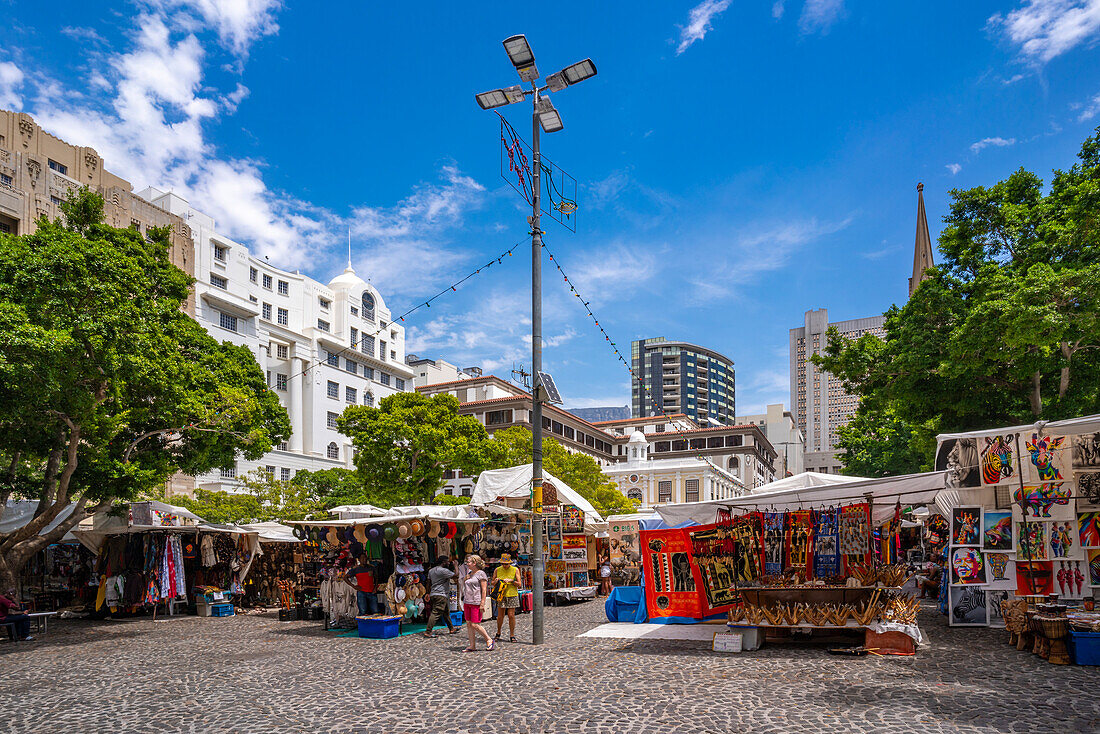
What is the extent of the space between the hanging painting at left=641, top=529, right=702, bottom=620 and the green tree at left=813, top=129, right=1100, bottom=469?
8671mm

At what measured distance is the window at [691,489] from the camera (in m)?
70.1

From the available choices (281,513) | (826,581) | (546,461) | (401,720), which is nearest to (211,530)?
(401,720)

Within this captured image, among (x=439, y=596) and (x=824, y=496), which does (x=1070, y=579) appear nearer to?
(x=824, y=496)

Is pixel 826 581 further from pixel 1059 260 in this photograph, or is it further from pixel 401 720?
pixel 1059 260

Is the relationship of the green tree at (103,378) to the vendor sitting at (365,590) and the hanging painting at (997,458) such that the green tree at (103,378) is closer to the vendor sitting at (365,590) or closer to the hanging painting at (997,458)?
the vendor sitting at (365,590)

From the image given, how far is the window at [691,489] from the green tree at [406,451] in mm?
36890

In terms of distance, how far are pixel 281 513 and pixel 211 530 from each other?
19.5m

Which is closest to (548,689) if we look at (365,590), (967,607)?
(365,590)

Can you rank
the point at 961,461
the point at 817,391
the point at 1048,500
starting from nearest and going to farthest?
1. the point at 1048,500
2. the point at 961,461
3. the point at 817,391

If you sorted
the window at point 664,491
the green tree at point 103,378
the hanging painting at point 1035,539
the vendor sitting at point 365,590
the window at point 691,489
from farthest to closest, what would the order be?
the window at point 664,491 < the window at point 691,489 < the vendor sitting at point 365,590 < the green tree at point 103,378 < the hanging painting at point 1035,539

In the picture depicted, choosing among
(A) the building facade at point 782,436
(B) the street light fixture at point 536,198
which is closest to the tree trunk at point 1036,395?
(B) the street light fixture at point 536,198

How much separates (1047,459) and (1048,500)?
0.80 metres

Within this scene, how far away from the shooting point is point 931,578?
1928 cm

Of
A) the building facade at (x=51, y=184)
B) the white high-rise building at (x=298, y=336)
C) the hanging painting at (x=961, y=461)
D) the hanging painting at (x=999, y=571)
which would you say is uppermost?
the building facade at (x=51, y=184)
